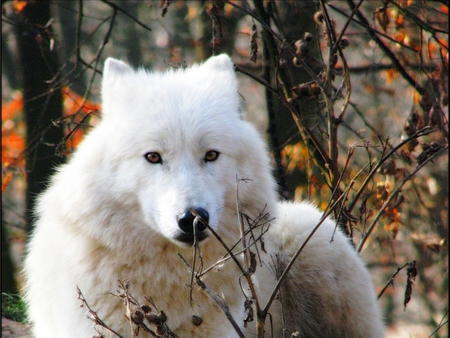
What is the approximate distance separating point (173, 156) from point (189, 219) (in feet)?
1.52

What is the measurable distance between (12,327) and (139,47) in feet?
35.4

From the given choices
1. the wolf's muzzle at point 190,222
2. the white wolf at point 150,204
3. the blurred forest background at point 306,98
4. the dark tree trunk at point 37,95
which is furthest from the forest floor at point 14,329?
the dark tree trunk at point 37,95

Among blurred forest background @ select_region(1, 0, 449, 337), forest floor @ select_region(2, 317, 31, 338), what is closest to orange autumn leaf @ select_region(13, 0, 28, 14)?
blurred forest background @ select_region(1, 0, 449, 337)

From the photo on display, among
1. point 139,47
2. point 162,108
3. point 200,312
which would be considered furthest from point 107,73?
point 139,47

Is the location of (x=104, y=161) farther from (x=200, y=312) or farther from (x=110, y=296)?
(x=200, y=312)

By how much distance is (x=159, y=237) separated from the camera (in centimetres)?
341

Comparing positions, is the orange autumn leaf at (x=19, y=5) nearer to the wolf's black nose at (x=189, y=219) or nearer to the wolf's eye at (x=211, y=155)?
the wolf's eye at (x=211, y=155)

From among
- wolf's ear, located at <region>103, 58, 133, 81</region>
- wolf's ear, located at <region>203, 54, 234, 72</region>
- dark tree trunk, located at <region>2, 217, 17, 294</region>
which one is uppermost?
wolf's ear, located at <region>203, 54, 234, 72</region>

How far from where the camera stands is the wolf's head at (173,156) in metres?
3.12

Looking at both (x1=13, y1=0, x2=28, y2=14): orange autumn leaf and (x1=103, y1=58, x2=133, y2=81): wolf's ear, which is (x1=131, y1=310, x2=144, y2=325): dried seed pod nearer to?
(x1=103, y1=58, x2=133, y2=81): wolf's ear

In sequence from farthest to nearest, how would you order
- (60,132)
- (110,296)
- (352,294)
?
→ (60,132) → (352,294) → (110,296)

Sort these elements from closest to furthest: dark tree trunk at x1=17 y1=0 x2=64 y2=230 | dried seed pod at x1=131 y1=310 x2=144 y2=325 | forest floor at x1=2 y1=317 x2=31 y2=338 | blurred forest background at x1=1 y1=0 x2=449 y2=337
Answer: dried seed pod at x1=131 y1=310 x2=144 y2=325 → blurred forest background at x1=1 y1=0 x2=449 y2=337 → forest floor at x1=2 y1=317 x2=31 y2=338 → dark tree trunk at x1=17 y1=0 x2=64 y2=230

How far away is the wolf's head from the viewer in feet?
10.2

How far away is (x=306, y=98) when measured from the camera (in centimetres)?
432
